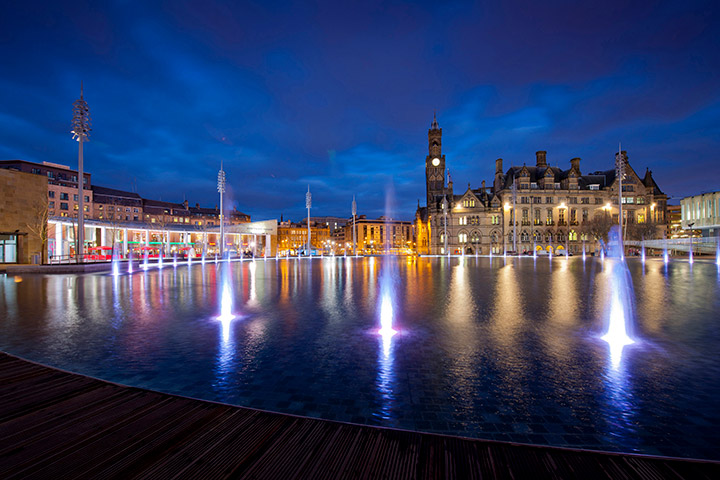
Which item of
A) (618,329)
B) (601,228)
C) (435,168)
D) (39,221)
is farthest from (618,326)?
(435,168)

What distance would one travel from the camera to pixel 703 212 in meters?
61.4

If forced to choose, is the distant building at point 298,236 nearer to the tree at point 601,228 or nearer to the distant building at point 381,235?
the distant building at point 381,235

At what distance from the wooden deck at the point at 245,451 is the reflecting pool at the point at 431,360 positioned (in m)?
0.61

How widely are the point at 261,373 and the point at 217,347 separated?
6.73 ft

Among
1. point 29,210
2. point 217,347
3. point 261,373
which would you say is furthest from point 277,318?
point 29,210

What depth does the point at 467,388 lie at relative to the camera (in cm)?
529

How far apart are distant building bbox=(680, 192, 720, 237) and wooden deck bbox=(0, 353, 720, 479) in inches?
3147

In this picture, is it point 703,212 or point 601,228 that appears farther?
point 601,228

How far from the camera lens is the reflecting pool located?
4352 millimetres

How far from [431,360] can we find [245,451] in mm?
4095

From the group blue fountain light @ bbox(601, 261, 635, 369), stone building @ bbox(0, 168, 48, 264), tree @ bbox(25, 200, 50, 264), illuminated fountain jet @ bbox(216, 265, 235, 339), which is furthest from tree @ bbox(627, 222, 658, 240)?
tree @ bbox(25, 200, 50, 264)

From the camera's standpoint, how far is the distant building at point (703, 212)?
190 feet

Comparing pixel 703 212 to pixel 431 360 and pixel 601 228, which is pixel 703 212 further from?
pixel 431 360

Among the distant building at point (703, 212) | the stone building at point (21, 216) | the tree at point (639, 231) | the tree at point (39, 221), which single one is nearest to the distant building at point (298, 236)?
the tree at point (639, 231)
